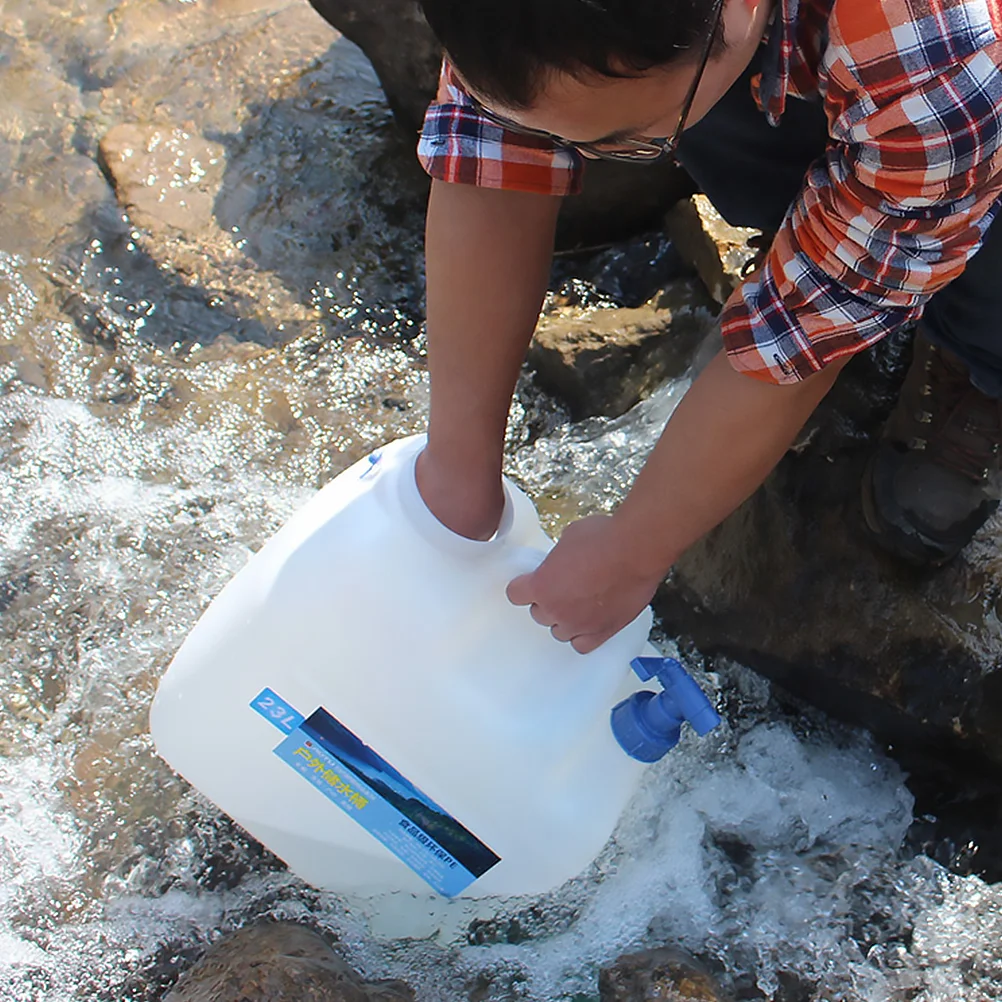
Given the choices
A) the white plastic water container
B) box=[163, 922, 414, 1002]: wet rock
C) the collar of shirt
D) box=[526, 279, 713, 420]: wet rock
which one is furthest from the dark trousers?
box=[163, 922, 414, 1002]: wet rock

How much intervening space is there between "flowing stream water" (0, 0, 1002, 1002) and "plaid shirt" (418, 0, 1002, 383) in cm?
80

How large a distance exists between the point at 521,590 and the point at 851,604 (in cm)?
62

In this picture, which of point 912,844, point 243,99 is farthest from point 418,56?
point 912,844

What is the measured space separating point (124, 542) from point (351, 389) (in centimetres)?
53

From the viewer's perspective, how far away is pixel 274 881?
150cm

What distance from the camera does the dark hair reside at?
0.74 m

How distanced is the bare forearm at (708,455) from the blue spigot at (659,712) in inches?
4.9

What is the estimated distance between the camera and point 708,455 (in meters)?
1.15

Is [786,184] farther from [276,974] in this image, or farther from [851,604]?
[276,974]

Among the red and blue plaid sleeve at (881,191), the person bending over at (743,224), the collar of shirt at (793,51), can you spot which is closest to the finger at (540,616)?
the person bending over at (743,224)

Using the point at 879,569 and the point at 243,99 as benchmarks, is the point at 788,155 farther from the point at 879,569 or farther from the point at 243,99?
the point at 243,99

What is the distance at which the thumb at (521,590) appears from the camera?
1.25 metres

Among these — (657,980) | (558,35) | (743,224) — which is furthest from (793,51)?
(657,980)

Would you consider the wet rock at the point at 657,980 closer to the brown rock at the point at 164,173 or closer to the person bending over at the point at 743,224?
the person bending over at the point at 743,224
